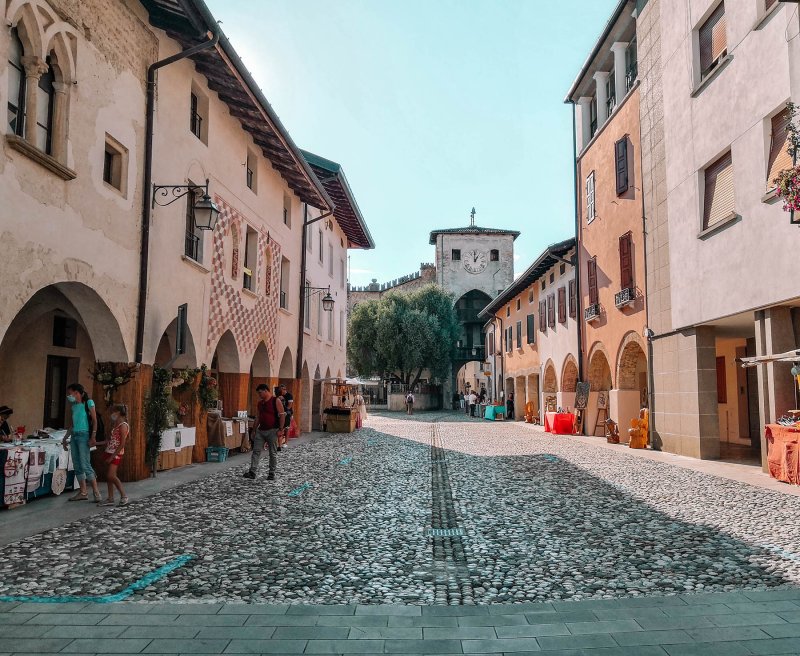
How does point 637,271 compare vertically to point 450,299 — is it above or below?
below

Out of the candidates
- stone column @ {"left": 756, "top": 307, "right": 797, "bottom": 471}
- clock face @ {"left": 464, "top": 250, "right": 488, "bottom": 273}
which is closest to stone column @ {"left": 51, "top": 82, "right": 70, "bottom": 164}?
stone column @ {"left": 756, "top": 307, "right": 797, "bottom": 471}

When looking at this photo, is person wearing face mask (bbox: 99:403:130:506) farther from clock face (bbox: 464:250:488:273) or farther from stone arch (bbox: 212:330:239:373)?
clock face (bbox: 464:250:488:273)

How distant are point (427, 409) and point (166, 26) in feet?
138

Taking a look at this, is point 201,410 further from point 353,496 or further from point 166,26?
point 166,26

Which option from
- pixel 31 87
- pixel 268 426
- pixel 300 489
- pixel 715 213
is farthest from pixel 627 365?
pixel 31 87

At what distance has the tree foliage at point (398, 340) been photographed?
158 feet

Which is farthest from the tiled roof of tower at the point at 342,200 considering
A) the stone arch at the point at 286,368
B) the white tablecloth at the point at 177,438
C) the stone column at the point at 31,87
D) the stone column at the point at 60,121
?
the stone column at the point at 31,87

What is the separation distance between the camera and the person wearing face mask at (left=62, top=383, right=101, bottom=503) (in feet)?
28.8

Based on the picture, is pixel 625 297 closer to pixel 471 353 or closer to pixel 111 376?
pixel 111 376

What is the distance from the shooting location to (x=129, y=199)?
10.5m

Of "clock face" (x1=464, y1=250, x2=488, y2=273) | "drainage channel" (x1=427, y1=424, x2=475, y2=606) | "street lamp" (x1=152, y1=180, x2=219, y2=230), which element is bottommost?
"drainage channel" (x1=427, y1=424, x2=475, y2=606)

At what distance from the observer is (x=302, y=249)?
22125mm

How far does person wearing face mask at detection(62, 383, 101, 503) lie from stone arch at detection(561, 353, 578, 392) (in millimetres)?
18691

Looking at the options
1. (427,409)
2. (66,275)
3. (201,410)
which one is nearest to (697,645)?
(66,275)
